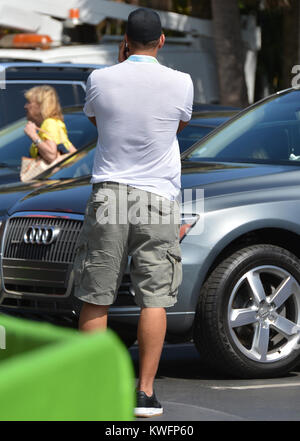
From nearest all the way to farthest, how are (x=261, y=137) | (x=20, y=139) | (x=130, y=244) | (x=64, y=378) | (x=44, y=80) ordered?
(x=64, y=378) < (x=130, y=244) < (x=261, y=137) < (x=20, y=139) < (x=44, y=80)

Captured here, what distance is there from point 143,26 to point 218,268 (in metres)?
1.47

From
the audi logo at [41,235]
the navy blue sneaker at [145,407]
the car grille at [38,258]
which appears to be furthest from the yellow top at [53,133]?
the navy blue sneaker at [145,407]

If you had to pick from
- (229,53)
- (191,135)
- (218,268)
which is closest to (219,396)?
(218,268)

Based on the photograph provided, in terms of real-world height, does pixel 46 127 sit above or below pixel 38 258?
above

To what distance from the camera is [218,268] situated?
5.60 m

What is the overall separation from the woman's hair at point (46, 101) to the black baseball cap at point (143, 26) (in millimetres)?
4161

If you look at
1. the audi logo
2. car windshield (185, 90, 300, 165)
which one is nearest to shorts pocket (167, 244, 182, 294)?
the audi logo

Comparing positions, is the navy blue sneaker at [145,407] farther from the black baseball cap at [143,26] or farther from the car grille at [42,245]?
the black baseball cap at [143,26]

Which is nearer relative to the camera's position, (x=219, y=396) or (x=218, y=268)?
(x=219, y=396)

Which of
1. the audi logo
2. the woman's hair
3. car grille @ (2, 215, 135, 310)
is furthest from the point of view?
the woman's hair

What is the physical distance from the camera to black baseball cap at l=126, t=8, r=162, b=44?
4727 millimetres

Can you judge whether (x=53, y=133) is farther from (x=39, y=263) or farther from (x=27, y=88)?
(x=39, y=263)

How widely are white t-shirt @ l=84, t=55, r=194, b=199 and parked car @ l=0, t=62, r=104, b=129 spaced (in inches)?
232

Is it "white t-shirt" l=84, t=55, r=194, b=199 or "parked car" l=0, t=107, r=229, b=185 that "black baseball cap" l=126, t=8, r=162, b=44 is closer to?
"white t-shirt" l=84, t=55, r=194, b=199
